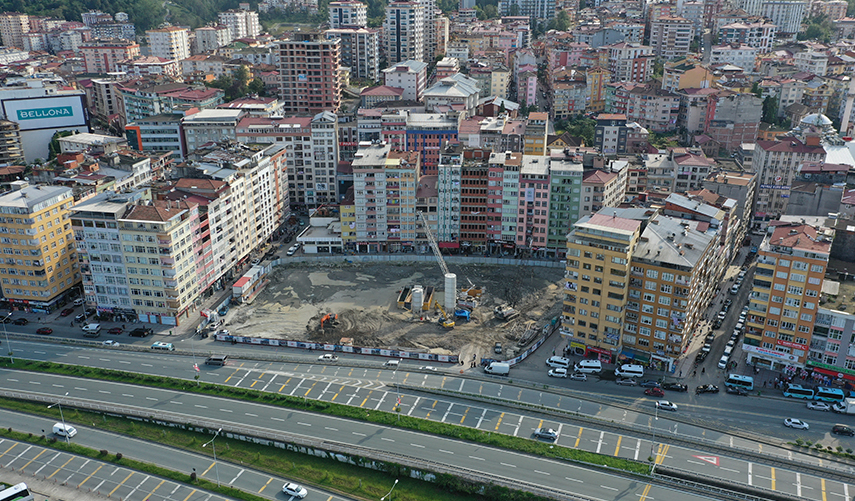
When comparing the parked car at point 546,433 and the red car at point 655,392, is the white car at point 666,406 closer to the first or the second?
the red car at point 655,392

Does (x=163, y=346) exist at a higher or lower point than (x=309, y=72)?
lower

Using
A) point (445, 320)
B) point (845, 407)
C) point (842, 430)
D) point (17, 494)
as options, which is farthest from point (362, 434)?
point (845, 407)

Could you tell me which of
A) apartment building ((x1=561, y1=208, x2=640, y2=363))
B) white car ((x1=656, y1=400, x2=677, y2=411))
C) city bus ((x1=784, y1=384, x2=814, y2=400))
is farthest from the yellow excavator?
city bus ((x1=784, y1=384, x2=814, y2=400))

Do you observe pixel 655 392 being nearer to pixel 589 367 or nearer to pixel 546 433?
pixel 589 367

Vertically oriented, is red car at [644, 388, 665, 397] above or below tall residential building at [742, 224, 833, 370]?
below

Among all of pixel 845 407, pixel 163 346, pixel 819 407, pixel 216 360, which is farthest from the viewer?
pixel 163 346

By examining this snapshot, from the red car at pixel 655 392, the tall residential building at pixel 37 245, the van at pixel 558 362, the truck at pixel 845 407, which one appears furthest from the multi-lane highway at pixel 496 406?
the tall residential building at pixel 37 245

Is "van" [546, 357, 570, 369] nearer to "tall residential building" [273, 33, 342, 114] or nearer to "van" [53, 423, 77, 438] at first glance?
"van" [53, 423, 77, 438]
